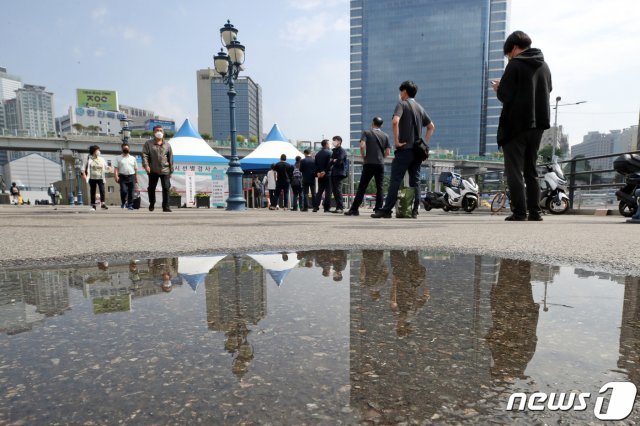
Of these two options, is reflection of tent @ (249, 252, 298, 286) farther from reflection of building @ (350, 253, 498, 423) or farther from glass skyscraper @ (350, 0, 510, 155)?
glass skyscraper @ (350, 0, 510, 155)

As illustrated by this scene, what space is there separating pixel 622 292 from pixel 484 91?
459ft

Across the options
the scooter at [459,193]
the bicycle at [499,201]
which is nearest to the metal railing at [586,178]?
the bicycle at [499,201]

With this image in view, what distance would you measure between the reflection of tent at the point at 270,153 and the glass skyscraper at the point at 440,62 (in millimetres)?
106659

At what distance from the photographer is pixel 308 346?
3.37ft

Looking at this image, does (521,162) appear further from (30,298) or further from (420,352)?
(30,298)

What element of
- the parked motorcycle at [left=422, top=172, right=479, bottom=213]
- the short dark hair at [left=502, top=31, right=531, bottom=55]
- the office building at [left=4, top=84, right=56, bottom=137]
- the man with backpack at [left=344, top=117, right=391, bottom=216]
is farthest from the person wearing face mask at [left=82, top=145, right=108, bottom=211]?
the office building at [left=4, top=84, right=56, bottom=137]

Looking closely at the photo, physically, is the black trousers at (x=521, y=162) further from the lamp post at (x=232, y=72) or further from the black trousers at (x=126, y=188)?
the black trousers at (x=126, y=188)

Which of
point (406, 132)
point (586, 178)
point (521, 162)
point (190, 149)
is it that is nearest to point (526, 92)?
point (521, 162)

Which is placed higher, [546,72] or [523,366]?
[546,72]

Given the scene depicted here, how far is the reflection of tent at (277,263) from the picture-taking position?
196cm

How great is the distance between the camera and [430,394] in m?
0.77

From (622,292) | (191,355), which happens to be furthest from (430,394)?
(622,292)

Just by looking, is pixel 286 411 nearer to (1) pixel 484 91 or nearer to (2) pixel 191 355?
(2) pixel 191 355

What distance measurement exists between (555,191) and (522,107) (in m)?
4.94
